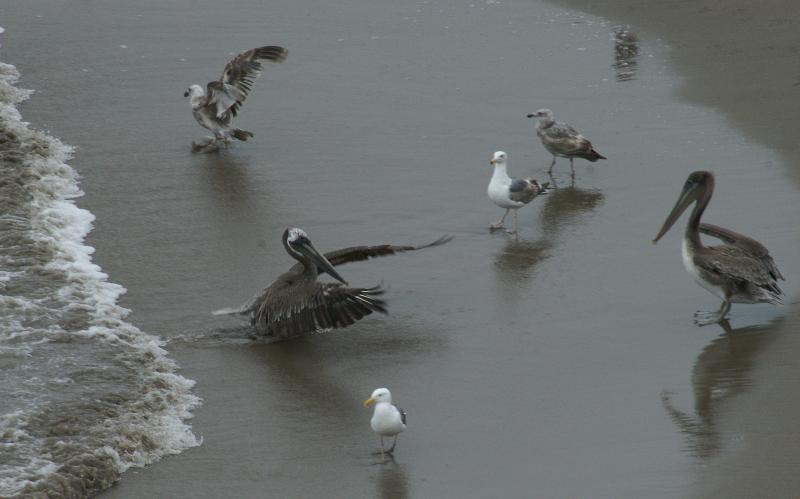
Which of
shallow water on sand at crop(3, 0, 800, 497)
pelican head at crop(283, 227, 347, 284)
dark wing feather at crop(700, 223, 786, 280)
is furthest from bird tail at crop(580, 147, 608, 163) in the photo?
pelican head at crop(283, 227, 347, 284)

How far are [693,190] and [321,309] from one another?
2.94 metres

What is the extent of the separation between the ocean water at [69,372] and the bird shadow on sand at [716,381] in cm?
280

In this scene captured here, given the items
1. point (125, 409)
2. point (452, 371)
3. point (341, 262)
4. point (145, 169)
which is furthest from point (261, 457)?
point (145, 169)

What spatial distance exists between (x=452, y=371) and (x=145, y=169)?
17.4 feet

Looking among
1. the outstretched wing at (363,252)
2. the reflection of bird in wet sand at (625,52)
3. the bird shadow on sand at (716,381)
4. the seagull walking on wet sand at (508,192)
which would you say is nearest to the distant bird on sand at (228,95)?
the seagull walking on wet sand at (508,192)

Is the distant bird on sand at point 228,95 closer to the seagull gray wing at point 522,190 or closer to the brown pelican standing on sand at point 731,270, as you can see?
the seagull gray wing at point 522,190

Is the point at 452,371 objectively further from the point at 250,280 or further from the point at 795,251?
the point at 795,251

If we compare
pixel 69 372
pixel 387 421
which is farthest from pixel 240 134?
pixel 387 421

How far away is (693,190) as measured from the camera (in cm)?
902

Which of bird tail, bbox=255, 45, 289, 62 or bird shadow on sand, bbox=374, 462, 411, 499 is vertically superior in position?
bird tail, bbox=255, 45, 289, 62

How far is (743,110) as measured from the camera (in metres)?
12.8

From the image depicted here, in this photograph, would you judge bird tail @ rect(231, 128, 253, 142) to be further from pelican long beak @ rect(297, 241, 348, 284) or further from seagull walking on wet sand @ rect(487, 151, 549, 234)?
pelican long beak @ rect(297, 241, 348, 284)

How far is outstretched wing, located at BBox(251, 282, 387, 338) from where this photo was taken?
839 cm

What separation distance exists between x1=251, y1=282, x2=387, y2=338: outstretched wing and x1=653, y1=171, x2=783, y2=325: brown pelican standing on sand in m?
2.21
